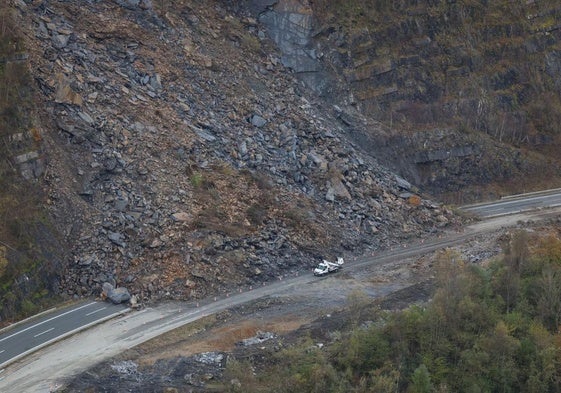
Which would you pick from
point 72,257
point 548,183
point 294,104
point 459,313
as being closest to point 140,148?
point 72,257

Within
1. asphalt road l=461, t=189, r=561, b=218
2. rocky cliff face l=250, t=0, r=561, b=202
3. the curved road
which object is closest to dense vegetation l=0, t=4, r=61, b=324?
the curved road

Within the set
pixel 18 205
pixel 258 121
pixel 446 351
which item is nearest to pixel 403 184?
pixel 258 121

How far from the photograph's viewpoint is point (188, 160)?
47625 millimetres

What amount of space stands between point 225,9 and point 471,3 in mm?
20273

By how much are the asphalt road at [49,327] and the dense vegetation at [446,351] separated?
8.82 m

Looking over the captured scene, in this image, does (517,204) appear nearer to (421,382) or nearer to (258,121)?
(258,121)

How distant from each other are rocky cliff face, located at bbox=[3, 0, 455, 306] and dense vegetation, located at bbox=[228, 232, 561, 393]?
9637 millimetres

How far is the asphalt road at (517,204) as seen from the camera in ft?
185

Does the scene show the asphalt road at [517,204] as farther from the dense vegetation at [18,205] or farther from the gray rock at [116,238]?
the dense vegetation at [18,205]

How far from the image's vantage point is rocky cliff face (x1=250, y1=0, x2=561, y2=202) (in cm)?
5903

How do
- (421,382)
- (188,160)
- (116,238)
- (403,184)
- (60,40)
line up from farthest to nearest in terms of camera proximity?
(403,184)
(60,40)
(188,160)
(116,238)
(421,382)

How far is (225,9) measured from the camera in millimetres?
58438

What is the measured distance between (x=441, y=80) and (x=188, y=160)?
78.3ft

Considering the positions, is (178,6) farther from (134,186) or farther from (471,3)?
(471,3)
